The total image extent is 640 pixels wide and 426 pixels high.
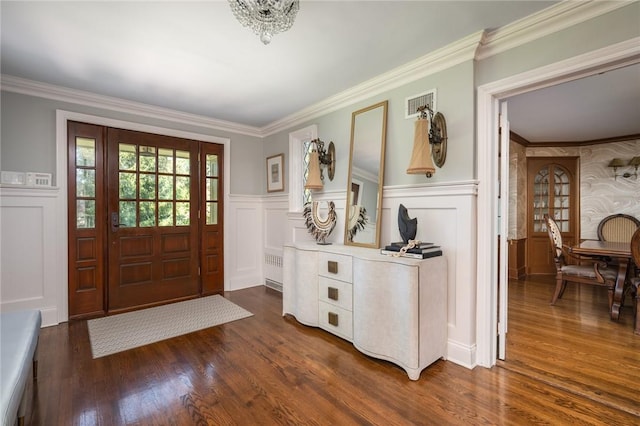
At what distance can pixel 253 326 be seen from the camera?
9.67 feet

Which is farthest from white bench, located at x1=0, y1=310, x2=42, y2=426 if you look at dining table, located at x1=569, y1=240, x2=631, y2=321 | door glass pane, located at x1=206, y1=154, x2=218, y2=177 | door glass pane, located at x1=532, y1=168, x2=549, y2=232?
door glass pane, located at x1=532, y1=168, x2=549, y2=232

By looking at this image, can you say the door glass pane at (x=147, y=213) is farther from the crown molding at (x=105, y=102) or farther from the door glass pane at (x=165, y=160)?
the crown molding at (x=105, y=102)

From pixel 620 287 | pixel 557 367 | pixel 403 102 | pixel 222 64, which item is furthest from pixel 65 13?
pixel 620 287

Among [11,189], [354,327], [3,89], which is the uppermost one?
[3,89]

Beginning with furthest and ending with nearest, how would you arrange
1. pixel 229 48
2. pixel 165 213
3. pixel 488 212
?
1. pixel 165 213
2. pixel 229 48
3. pixel 488 212

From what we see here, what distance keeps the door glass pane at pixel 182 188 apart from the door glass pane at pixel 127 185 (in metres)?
0.48

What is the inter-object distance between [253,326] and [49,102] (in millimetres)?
3133

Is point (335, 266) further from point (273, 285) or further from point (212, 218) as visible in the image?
point (212, 218)

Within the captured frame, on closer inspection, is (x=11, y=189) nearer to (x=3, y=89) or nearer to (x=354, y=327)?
(x=3, y=89)

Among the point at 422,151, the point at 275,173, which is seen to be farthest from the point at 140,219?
the point at 422,151

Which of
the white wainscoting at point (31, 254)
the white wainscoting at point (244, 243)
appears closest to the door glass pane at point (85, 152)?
the white wainscoting at point (31, 254)

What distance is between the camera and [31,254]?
2.92m

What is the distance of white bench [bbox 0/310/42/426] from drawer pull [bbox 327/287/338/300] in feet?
6.49

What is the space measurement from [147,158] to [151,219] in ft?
2.48
